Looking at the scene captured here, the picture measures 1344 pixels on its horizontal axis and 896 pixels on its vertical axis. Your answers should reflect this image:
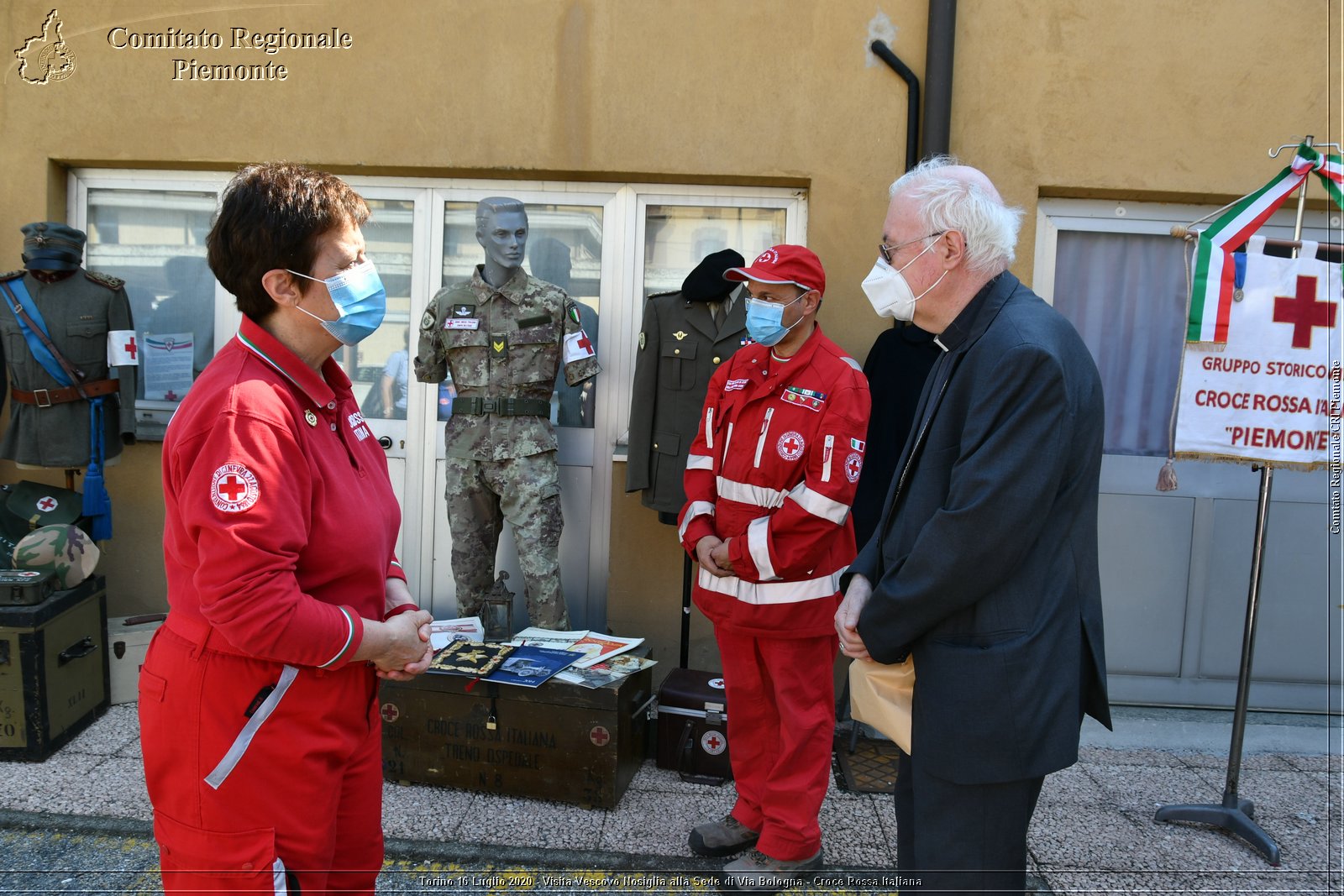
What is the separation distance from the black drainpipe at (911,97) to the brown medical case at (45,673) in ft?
13.9

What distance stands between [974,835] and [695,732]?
1933 mm

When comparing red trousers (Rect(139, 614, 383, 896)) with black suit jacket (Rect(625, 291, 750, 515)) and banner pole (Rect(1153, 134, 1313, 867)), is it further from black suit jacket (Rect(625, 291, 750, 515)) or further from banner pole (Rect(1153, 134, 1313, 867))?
banner pole (Rect(1153, 134, 1313, 867))

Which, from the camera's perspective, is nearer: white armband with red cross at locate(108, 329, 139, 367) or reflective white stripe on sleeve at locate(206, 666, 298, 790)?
reflective white stripe on sleeve at locate(206, 666, 298, 790)

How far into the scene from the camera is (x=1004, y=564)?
172cm

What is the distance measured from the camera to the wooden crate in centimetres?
330

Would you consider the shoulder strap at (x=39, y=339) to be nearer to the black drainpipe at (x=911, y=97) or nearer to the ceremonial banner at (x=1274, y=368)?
the black drainpipe at (x=911, y=97)

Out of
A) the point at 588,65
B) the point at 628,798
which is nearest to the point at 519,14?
the point at 588,65

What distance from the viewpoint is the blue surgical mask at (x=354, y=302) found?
5.75 feet

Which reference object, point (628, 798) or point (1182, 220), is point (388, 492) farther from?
A: point (1182, 220)

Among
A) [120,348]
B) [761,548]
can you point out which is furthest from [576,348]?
[120,348]

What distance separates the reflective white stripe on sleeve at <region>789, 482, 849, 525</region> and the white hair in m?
1.03

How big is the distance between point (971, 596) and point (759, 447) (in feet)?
4.17

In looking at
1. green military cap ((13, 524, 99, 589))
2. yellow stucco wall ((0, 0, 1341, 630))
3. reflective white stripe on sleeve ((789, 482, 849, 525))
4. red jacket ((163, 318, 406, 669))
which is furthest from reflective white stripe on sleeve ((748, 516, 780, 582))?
green military cap ((13, 524, 99, 589))

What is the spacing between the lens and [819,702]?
292 cm
